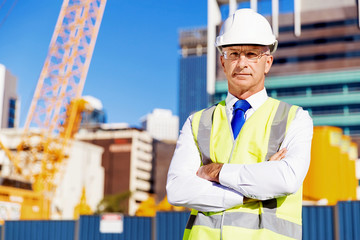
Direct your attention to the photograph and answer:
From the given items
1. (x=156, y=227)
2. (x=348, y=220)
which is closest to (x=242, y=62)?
(x=348, y=220)

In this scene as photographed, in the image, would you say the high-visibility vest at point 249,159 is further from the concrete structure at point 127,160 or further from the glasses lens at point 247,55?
the concrete structure at point 127,160

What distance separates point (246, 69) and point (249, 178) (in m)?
0.51

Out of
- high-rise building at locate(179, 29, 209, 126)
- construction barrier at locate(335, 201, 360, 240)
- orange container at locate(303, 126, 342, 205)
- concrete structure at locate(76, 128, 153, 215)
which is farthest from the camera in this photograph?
high-rise building at locate(179, 29, 209, 126)

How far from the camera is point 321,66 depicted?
69.4m

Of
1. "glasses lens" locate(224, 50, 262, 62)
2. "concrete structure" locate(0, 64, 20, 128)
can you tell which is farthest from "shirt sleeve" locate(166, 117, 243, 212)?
"concrete structure" locate(0, 64, 20, 128)

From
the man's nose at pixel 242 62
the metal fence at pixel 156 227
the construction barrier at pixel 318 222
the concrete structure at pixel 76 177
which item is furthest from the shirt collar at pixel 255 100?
the concrete structure at pixel 76 177

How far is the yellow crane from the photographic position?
48625 millimetres

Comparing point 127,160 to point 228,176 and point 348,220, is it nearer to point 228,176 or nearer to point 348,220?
point 348,220

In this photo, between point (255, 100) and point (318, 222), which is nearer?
point (255, 100)

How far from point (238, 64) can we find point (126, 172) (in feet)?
349

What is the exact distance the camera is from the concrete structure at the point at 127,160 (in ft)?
348

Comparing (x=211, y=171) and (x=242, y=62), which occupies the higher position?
(x=242, y=62)

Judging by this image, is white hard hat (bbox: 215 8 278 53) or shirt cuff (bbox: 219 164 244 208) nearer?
shirt cuff (bbox: 219 164 244 208)

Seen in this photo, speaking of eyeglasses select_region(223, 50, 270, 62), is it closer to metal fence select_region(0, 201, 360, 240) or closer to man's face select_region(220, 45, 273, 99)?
man's face select_region(220, 45, 273, 99)
